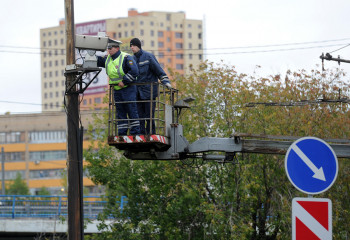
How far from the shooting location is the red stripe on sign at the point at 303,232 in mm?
8570

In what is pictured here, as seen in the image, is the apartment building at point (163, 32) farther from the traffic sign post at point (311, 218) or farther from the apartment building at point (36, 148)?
the traffic sign post at point (311, 218)

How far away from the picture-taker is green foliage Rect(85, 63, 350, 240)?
23266 mm

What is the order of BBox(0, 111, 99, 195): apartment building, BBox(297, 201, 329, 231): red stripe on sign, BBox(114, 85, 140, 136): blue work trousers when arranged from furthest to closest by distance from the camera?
BBox(0, 111, 99, 195): apartment building < BBox(114, 85, 140, 136): blue work trousers < BBox(297, 201, 329, 231): red stripe on sign

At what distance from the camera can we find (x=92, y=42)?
42.7ft

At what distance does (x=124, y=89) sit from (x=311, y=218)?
4.88m

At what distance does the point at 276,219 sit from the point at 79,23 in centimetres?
13728

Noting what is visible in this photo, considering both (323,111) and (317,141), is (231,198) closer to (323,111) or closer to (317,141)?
(323,111)

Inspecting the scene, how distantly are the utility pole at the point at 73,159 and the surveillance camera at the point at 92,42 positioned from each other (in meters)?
0.48

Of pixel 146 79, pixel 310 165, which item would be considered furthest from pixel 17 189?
pixel 310 165

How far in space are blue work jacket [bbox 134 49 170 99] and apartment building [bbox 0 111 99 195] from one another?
316ft

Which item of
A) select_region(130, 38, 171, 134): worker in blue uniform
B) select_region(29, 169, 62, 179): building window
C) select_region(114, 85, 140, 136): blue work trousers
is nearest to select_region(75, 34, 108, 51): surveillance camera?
select_region(130, 38, 171, 134): worker in blue uniform

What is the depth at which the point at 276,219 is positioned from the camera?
23891 mm

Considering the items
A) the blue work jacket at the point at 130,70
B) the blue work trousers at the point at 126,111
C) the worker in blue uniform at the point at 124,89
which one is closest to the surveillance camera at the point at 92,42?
the worker in blue uniform at the point at 124,89

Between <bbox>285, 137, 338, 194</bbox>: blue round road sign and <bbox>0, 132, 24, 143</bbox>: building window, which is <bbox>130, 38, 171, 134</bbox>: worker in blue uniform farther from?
<bbox>0, 132, 24, 143</bbox>: building window
